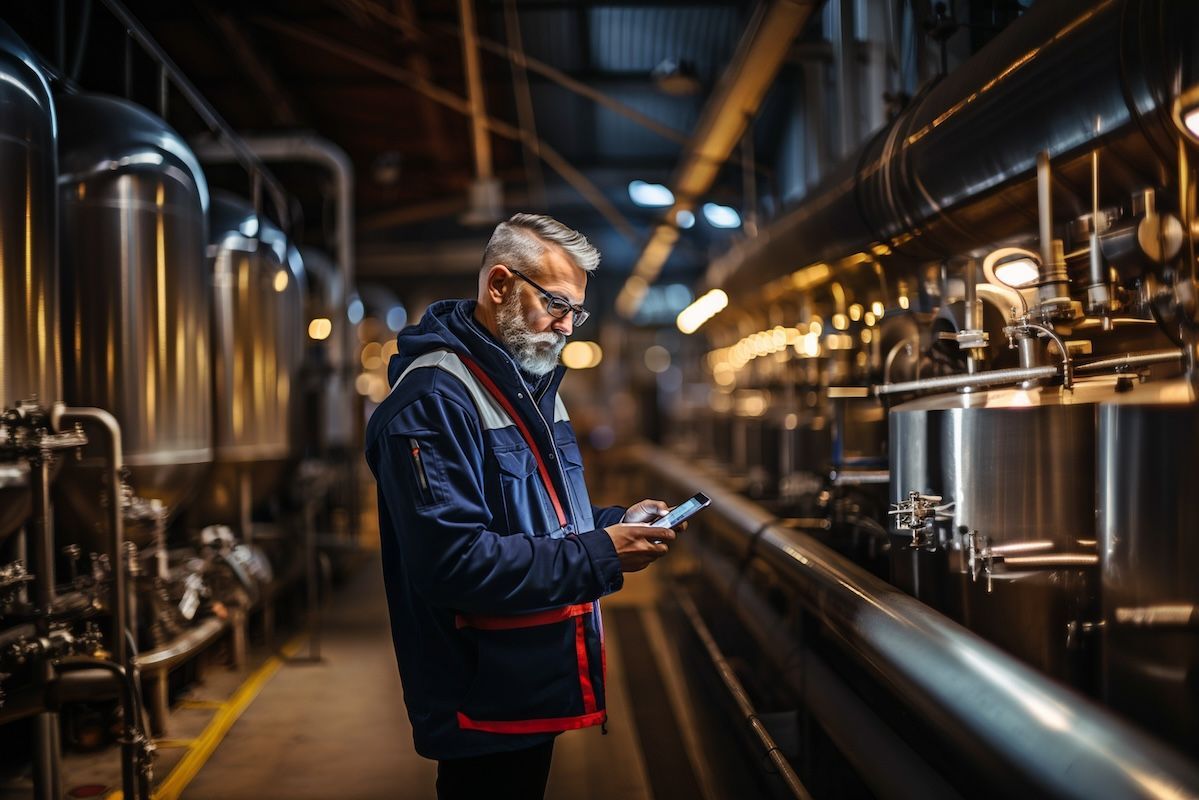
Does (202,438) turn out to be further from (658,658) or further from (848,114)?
(848,114)

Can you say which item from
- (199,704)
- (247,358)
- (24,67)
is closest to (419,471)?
(24,67)

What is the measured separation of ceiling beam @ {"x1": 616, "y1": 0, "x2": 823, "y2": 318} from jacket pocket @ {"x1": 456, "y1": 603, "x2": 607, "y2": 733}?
6.75 feet

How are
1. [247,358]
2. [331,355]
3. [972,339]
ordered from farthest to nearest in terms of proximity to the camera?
[331,355]
[247,358]
[972,339]

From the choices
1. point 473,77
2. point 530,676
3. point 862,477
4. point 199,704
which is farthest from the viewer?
point 473,77

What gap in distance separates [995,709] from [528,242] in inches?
37.8

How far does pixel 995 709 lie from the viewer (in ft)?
3.78

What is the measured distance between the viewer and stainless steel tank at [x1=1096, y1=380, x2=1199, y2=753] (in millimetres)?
1172

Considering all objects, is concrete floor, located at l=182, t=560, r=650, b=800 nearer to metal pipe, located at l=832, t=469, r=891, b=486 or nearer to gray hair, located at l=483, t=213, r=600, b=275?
metal pipe, located at l=832, t=469, r=891, b=486

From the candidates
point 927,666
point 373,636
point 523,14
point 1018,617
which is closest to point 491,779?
point 927,666

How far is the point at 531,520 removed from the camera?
1.46m

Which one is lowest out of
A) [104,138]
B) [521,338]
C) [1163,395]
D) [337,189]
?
[1163,395]

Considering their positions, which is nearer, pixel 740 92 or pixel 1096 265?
pixel 1096 265

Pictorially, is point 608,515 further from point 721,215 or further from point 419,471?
point 721,215

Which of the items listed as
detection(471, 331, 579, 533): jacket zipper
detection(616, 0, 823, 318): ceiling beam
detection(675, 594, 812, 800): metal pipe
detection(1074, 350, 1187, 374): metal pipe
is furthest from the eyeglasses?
detection(616, 0, 823, 318): ceiling beam
